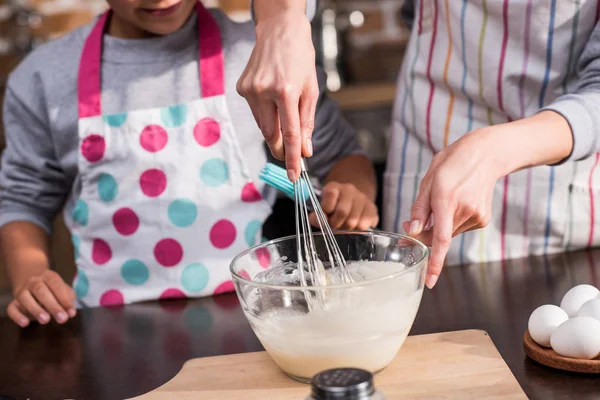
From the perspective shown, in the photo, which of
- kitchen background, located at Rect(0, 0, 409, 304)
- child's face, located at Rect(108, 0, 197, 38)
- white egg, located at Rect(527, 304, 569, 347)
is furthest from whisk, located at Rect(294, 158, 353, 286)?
kitchen background, located at Rect(0, 0, 409, 304)

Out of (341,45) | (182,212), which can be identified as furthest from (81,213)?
(341,45)

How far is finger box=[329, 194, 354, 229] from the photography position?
111 centimetres

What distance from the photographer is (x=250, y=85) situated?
31.0 inches

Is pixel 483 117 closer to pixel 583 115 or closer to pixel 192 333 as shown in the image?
pixel 583 115

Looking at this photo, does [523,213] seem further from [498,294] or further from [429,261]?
[429,261]

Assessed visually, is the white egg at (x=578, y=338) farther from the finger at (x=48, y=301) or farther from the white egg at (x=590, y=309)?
the finger at (x=48, y=301)

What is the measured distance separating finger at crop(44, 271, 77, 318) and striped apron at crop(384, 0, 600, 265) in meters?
0.53

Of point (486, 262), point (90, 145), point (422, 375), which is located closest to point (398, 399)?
point (422, 375)

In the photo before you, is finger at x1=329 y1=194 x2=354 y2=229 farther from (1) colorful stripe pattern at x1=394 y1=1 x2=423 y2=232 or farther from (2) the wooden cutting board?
(2) the wooden cutting board

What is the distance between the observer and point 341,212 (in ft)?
3.66

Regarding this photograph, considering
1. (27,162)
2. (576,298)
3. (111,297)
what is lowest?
(111,297)

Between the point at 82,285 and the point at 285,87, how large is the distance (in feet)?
2.06

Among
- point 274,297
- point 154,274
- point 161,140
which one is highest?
point 161,140

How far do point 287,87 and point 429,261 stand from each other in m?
0.22
